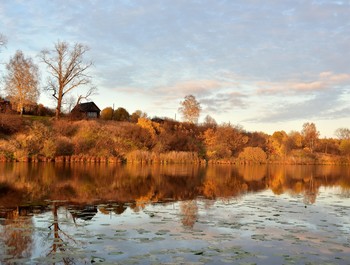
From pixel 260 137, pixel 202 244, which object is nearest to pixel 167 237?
pixel 202 244

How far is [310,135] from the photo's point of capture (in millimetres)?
72875

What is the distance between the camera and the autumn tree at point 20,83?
47.9 metres

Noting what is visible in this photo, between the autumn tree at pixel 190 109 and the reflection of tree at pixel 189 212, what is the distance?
56.4 metres

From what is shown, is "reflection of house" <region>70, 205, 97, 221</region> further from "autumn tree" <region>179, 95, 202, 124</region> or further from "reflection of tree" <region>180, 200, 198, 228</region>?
"autumn tree" <region>179, 95, 202, 124</region>

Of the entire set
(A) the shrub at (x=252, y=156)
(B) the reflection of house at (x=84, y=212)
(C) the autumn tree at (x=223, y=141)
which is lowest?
(B) the reflection of house at (x=84, y=212)

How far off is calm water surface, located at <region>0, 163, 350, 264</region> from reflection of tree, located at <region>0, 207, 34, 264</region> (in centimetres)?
2

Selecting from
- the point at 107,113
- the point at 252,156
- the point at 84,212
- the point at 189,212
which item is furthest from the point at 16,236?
the point at 107,113

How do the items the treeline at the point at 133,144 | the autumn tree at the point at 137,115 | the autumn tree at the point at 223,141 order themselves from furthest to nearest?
1. the autumn tree at the point at 137,115
2. the autumn tree at the point at 223,141
3. the treeline at the point at 133,144

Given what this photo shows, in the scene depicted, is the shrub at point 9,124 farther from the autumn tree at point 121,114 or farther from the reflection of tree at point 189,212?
the reflection of tree at point 189,212

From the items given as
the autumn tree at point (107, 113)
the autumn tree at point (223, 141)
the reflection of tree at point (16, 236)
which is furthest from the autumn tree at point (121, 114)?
the reflection of tree at point (16, 236)

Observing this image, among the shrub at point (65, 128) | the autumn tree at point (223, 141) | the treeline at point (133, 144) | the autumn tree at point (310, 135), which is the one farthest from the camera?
the autumn tree at point (310, 135)

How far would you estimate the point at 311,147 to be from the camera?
7019 centimetres

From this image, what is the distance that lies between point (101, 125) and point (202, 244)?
39298mm

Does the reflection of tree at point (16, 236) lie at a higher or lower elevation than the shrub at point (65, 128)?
lower
